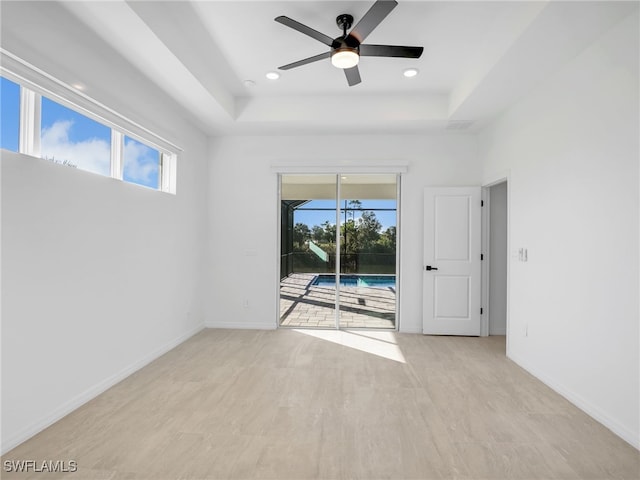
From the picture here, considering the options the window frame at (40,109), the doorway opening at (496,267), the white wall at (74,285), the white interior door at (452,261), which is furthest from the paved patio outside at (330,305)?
the window frame at (40,109)

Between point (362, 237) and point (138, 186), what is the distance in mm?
2800

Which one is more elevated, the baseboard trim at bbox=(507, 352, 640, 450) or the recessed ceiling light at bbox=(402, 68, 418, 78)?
the recessed ceiling light at bbox=(402, 68, 418, 78)

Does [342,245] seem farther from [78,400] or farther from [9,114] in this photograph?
[9,114]

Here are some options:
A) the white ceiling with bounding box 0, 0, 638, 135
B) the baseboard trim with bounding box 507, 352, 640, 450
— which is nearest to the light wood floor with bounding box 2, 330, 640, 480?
the baseboard trim with bounding box 507, 352, 640, 450

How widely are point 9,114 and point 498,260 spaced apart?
16.3 feet

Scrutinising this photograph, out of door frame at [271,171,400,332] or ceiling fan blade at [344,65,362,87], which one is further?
door frame at [271,171,400,332]

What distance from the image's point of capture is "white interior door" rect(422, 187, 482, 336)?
14.3 ft

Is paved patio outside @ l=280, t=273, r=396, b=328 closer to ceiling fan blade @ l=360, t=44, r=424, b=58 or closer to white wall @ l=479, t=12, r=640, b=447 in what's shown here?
white wall @ l=479, t=12, r=640, b=447

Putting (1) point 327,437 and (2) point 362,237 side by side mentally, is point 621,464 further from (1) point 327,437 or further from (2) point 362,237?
(2) point 362,237

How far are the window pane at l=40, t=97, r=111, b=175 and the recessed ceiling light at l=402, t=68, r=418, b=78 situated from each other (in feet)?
9.20

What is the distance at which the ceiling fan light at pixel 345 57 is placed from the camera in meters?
2.39

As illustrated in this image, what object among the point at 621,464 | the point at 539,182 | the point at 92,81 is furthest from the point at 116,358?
the point at 539,182

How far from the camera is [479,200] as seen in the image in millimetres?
4355

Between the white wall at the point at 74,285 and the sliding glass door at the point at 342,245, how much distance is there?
164 centimetres
